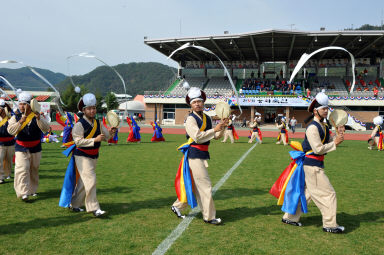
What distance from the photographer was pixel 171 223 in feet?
14.4

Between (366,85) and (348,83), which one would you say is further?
(348,83)

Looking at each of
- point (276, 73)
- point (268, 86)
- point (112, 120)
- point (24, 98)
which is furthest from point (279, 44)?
point (24, 98)

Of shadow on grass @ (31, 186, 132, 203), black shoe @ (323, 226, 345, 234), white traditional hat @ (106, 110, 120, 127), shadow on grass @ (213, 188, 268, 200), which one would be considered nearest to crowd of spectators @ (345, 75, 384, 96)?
shadow on grass @ (213, 188, 268, 200)

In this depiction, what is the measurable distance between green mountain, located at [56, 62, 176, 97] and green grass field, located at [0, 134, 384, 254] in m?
151

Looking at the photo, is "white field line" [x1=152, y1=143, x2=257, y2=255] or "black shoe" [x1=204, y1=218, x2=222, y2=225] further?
"black shoe" [x1=204, y1=218, x2=222, y2=225]

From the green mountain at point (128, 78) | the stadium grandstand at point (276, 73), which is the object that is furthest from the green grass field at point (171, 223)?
the green mountain at point (128, 78)

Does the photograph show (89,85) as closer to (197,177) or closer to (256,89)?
(256,89)

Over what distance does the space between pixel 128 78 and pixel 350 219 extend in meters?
176

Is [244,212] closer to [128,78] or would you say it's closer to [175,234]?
[175,234]

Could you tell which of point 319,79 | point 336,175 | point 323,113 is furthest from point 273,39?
point 323,113

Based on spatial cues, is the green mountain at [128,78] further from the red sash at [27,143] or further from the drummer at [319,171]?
the drummer at [319,171]

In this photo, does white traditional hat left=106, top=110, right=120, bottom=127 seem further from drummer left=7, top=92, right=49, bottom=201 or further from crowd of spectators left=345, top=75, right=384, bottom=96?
crowd of spectators left=345, top=75, right=384, bottom=96

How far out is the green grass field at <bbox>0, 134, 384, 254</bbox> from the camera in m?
3.59

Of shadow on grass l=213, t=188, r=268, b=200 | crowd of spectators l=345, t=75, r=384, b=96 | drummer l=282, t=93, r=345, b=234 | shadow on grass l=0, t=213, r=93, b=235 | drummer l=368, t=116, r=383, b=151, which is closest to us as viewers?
shadow on grass l=0, t=213, r=93, b=235
